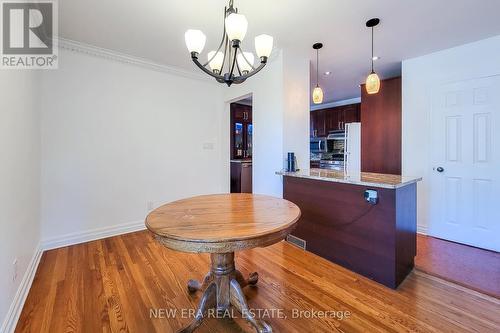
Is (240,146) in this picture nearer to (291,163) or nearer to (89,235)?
(291,163)

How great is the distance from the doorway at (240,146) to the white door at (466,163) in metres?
3.14

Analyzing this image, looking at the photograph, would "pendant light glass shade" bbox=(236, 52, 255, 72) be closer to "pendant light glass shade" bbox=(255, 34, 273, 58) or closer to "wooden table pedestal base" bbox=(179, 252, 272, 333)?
"pendant light glass shade" bbox=(255, 34, 273, 58)

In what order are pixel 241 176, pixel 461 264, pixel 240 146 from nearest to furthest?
pixel 461 264 → pixel 241 176 → pixel 240 146


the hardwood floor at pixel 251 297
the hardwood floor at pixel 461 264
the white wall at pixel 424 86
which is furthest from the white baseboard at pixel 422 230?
the hardwood floor at pixel 251 297

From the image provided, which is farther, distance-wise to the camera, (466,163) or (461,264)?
(466,163)

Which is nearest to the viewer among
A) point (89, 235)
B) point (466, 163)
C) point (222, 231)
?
point (222, 231)

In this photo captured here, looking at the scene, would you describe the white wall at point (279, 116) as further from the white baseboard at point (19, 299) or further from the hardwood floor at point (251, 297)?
the white baseboard at point (19, 299)

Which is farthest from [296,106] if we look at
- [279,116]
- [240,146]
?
[240,146]

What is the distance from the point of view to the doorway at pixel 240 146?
4836 mm

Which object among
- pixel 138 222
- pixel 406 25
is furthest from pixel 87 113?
pixel 406 25

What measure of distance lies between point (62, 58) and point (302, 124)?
307 centimetres

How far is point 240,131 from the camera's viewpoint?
5.28 meters

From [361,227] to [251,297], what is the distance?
115cm

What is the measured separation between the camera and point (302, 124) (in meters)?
3.10
